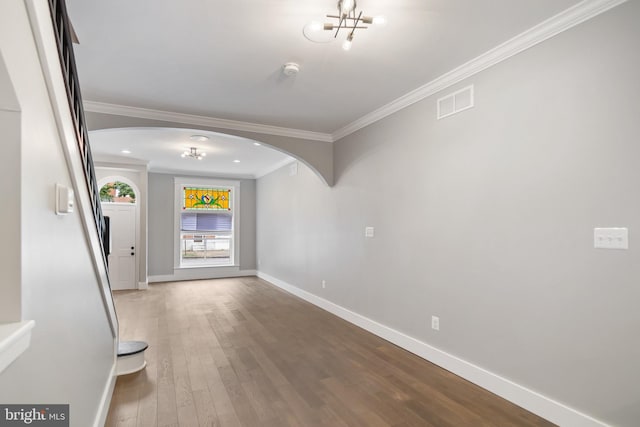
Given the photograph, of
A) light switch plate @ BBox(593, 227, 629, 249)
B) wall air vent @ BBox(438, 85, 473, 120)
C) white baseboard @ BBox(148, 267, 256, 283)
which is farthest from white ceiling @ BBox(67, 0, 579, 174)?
white baseboard @ BBox(148, 267, 256, 283)

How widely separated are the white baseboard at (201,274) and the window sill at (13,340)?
7530 mm

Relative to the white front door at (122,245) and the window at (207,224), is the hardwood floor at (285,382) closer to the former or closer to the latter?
the white front door at (122,245)

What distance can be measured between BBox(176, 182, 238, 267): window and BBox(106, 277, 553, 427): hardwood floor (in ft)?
12.5

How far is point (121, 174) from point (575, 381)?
304 inches

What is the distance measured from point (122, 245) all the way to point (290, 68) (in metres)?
6.00

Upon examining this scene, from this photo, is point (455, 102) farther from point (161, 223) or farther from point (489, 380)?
point (161, 223)

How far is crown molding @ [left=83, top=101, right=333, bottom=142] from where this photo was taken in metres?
3.63

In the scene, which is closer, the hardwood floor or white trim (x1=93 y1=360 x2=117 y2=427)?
white trim (x1=93 y1=360 x2=117 y2=427)

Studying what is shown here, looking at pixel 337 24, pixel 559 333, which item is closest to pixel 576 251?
pixel 559 333

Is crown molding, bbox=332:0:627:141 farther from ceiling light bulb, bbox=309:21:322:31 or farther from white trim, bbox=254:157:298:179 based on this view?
white trim, bbox=254:157:298:179

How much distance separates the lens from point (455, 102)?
9.84ft

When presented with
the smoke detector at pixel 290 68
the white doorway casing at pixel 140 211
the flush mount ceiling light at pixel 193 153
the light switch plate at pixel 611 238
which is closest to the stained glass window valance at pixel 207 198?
the white doorway casing at pixel 140 211

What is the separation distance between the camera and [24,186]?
1035mm

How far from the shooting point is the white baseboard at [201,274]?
7.92 meters
